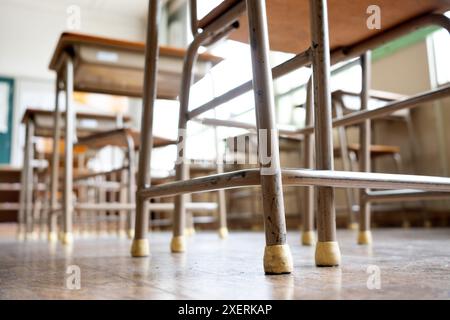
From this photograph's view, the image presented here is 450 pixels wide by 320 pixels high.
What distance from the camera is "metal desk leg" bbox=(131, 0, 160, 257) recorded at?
3.88ft

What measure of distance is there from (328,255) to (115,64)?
1.39 metres

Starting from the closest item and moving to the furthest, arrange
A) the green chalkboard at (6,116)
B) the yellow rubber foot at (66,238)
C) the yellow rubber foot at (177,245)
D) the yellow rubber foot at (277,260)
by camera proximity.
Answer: the yellow rubber foot at (277,260) < the yellow rubber foot at (177,245) < the yellow rubber foot at (66,238) < the green chalkboard at (6,116)

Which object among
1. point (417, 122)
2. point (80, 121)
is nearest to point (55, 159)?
point (80, 121)

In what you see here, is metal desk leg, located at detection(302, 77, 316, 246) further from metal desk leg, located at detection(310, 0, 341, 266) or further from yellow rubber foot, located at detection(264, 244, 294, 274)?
yellow rubber foot, located at detection(264, 244, 294, 274)

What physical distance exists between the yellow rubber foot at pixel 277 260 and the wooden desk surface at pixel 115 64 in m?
1.40

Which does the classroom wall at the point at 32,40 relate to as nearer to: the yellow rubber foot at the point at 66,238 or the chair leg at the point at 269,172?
the yellow rubber foot at the point at 66,238

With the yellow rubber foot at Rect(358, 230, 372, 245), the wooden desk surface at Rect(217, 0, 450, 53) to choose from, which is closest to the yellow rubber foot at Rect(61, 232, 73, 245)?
the yellow rubber foot at Rect(358, 230, 372, 245)

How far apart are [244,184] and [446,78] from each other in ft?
10.4

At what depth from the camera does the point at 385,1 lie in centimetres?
94

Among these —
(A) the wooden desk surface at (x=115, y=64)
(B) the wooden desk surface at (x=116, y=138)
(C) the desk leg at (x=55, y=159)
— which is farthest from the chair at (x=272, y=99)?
(C) the desk leg at (x=55, y=159)

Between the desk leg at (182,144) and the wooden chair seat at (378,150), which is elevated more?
→ the wooden chair seat at (378,150)

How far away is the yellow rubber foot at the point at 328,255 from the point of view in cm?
81

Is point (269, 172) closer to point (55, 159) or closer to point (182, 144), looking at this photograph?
point (182, 144)

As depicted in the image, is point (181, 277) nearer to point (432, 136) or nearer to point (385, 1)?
point (385, 1)
